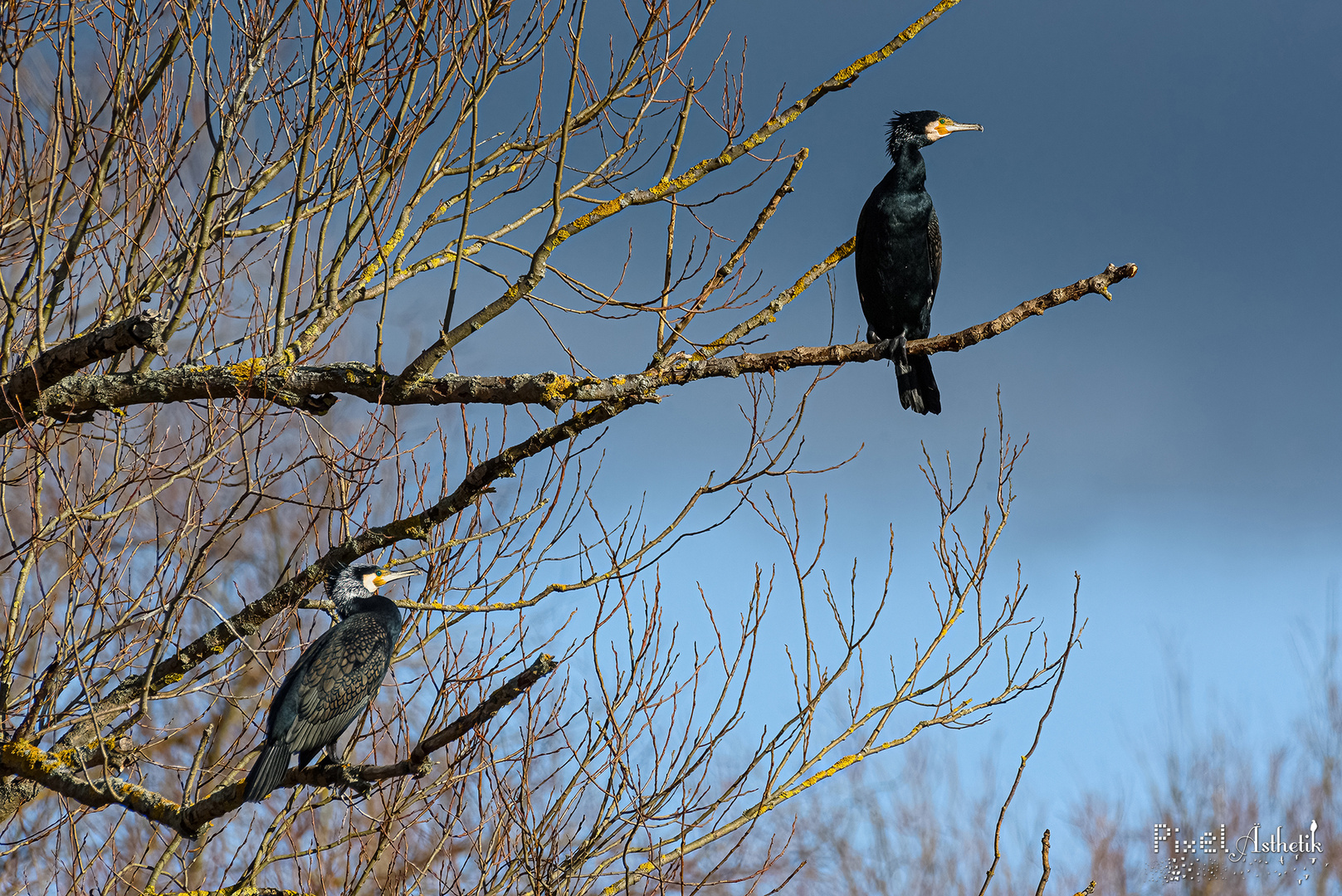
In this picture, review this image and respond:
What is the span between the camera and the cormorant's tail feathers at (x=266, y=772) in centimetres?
318

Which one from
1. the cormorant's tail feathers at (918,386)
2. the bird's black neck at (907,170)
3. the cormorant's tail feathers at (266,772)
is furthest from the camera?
the bird's black neck at (907,170)

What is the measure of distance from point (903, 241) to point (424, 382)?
3.27 meters

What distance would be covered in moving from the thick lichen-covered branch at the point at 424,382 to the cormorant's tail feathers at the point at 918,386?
155 centimetres

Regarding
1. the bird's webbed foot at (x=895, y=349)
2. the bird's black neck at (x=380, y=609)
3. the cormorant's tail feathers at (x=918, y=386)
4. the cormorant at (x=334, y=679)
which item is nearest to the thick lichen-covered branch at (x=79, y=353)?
the cormorant at (x=334, y=679)

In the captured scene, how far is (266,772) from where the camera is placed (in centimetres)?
341

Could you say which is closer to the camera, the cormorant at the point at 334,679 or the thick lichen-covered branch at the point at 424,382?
the thick lichen-covered branch at the point at 424,382

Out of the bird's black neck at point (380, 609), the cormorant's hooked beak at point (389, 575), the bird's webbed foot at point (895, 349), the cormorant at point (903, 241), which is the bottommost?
the bird's black neck at point (380, 609)

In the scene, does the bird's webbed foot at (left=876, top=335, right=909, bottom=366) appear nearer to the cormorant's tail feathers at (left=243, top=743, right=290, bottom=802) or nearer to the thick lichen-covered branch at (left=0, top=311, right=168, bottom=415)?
the thick lichen-covered branch at (left=0, top=311, right=168, bottom=415)

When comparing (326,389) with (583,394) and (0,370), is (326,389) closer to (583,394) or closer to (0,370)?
(583,394)

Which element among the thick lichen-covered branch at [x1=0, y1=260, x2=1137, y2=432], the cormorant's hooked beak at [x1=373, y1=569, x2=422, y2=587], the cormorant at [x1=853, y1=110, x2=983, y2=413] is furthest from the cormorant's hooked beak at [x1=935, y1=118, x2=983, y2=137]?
the cormorant's hooked beak at [x1=373, y1=569, x2=422, y2=587]

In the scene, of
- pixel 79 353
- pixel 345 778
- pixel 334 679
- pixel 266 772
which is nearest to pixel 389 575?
pixel 334 679

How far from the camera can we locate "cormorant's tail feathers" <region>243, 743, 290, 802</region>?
3.18 m

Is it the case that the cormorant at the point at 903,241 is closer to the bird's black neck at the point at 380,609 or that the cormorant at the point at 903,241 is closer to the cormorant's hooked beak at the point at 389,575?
the cormorant's hooked beak at the point at 389,575

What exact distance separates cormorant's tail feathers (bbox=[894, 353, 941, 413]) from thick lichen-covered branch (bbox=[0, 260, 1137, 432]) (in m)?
1.55
